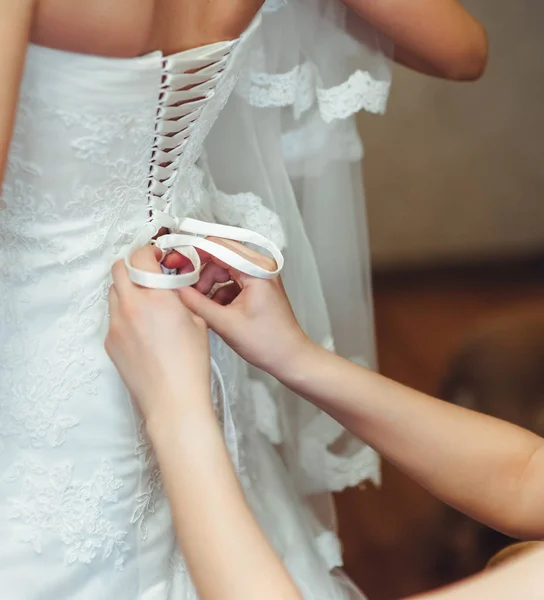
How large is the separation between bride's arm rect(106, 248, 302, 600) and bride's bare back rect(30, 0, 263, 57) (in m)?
0.18

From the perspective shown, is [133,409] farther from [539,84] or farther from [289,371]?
[539,84]

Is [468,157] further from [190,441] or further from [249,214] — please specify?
[190,441]

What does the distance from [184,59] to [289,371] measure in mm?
292

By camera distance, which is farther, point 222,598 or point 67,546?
point 67,546

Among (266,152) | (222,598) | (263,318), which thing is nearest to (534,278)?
(266,152)

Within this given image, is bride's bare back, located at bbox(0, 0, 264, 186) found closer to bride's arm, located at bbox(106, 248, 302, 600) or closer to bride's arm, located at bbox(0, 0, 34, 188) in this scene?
bride's arm, located at bbox(0, 0, 34, 188)

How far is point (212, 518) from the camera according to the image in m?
0.56

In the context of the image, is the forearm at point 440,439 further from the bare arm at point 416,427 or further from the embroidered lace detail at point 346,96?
the embroidered lace detail at point 346,96

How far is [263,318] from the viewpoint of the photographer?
2.21 feet

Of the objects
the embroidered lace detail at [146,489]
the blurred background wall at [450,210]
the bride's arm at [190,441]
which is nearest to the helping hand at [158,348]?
the bride's arm at [190,441]

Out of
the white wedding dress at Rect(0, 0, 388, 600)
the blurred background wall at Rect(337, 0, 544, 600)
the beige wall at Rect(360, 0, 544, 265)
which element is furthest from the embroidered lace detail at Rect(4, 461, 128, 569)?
the beige wall at Rect(360, 0, 544, 265)

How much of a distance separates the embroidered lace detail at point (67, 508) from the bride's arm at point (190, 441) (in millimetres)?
133

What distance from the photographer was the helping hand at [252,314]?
657mm

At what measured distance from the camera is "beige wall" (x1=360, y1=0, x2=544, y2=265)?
83.9 inches
